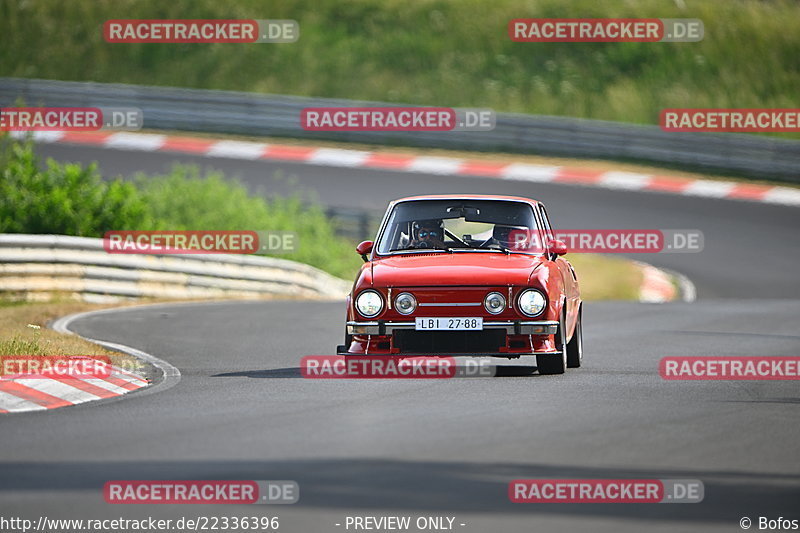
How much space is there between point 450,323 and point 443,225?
156 centimetres

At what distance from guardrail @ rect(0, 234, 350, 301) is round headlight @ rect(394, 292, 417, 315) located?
341 inches

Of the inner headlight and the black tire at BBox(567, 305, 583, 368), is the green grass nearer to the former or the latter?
the black tire at BBox(567, 305, 583, 368)

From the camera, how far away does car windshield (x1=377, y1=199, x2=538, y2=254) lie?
13039 mm

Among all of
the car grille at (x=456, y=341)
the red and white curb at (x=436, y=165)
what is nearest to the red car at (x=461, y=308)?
the car grille at (x=456, y=341)

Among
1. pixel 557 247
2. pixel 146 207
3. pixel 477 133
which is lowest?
pixel 557 247

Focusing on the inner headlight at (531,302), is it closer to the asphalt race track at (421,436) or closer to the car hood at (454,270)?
the car hood at (454,270)

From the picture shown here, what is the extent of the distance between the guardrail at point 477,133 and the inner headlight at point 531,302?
2202 cm

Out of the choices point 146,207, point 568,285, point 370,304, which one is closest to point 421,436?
point 370,304

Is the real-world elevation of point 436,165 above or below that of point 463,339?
above

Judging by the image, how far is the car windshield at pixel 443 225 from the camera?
1304 centimetres

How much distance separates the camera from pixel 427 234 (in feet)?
43.0

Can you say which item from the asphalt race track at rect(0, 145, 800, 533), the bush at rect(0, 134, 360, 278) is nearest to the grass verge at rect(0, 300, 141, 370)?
the asphalt race track at rect(0, 145, 800, 533)

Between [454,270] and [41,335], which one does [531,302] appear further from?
[41,335]

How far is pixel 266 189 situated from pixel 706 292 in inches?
405
